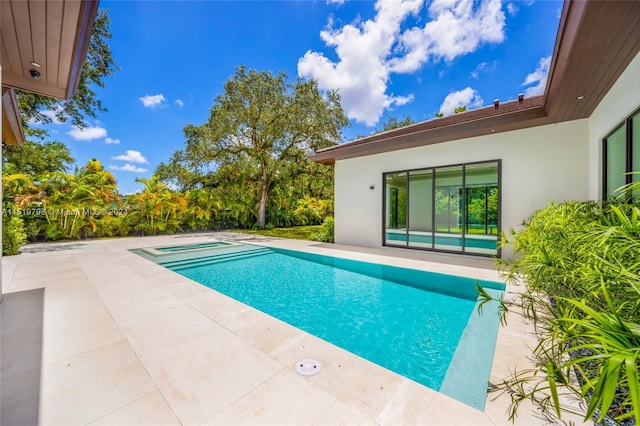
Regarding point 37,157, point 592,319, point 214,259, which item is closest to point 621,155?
point 592,319

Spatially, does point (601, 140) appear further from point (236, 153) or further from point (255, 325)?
point (236, 153)

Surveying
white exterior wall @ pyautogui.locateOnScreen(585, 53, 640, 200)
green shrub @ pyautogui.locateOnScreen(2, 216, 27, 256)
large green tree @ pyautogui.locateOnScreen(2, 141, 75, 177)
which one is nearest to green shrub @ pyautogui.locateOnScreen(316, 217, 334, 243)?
white exterior wall @ pyautogui.locateOnScreen(585, 53, 640, 200)

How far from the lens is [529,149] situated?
7457 mm

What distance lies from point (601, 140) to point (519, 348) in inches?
221

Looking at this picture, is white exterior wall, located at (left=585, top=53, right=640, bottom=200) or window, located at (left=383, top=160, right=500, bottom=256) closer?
→ white exterior wall, located at (left=585, top=53, right=640, bottom=200)

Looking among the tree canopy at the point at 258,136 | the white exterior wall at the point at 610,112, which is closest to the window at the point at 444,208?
the white exterior wall at the point at 610,112

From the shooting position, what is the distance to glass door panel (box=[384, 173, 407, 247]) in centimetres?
1064

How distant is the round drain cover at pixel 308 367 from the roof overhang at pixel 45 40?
15.8 feet

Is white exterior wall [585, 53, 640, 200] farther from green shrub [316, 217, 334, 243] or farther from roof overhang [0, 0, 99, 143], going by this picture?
green shrub [316, 217, 334, 243]

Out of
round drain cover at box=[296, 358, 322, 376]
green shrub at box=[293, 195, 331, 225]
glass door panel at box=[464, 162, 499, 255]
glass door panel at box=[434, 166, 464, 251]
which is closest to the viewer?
round drain cover at box=[296, 358, 322, 376]

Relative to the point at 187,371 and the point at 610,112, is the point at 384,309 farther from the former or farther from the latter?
the point at 610,112

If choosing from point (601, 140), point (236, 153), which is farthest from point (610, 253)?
point (236, 153)

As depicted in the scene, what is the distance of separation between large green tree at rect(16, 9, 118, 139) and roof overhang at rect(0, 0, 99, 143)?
395 inches

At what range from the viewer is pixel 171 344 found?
3.16 meters
